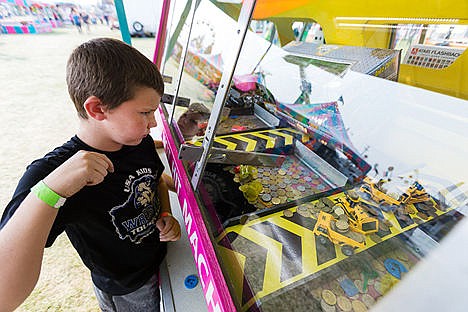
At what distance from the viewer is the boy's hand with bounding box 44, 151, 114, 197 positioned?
0.49 m

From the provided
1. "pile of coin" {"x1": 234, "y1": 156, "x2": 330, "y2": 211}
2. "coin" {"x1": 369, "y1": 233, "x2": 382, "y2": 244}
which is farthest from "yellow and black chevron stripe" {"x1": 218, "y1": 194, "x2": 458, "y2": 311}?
"pile of coin" {"x1": 234, "y1": 156, "x2": 330, "y2": 211}

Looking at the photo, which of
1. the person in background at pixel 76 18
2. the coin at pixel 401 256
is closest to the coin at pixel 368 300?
the coin at pixel 401 256

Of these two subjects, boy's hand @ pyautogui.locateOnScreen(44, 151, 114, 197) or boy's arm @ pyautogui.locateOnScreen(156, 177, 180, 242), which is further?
boy's arm @ pyautogui.locateOnScreen(156, 177, 180, 242)

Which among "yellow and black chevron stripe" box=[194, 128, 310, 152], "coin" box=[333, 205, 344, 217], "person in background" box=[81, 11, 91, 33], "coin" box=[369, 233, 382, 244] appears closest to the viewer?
"coin" box=[369, 233, 382, 244]

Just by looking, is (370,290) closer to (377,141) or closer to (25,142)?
(377,141)

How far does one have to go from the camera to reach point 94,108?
1.86 ft

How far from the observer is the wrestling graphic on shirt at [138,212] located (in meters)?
0.70

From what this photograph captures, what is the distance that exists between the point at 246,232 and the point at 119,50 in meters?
0.60

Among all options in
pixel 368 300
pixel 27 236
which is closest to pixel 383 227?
pixel 368 300

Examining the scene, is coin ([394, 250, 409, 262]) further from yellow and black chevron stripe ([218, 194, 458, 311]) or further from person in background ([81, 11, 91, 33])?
person in background ([81, 11, 91, 33])

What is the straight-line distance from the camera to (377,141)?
1026mm

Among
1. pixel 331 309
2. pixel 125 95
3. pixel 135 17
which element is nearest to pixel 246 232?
pixel 331 309

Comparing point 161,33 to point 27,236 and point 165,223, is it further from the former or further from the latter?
point 27,236

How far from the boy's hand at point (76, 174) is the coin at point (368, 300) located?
2.13 feet
